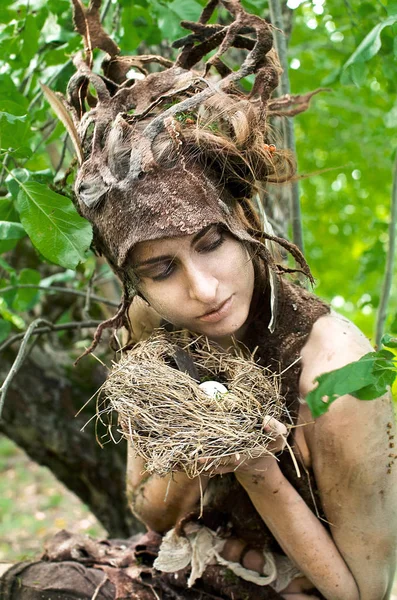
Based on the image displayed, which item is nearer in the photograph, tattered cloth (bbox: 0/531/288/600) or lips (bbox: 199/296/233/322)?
lips (bbox: 199/296/233/322)

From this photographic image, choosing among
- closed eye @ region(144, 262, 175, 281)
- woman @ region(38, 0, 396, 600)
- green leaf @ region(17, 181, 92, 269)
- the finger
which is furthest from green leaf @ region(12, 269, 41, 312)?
the finger

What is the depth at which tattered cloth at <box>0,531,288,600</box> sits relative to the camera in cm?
221

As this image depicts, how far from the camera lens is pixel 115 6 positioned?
9.62ft

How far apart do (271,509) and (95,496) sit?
5.77 ft

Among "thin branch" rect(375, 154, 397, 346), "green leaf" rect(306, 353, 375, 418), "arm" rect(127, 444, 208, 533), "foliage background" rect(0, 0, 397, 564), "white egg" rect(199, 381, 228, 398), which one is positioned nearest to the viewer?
"green leaf" rect(306, 353, 375, 418)

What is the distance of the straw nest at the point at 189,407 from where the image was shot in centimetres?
156

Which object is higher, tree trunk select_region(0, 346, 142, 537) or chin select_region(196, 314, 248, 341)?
chin select_region(196, 314, 248, 341)

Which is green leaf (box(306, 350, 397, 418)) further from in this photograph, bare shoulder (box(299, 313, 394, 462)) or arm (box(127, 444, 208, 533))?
arm (box(127, 444, 208, 533))

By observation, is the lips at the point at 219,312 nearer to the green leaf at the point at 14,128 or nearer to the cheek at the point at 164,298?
the cheek at the point at 164,298

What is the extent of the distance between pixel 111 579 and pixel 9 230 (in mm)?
1194

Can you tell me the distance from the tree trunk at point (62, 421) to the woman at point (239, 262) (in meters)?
1.33

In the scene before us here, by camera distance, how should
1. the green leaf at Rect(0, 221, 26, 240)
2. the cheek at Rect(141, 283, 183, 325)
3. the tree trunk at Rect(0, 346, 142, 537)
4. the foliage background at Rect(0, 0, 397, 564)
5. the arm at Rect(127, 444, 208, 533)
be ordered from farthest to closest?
the tree trunk at Rect(0, 346, 142, 537) → the arm at Rect(127, 444, 208, 533) → the green leaf at Rect(0, 221, 26, 240) → the foliage background at Rect(0, 0, 397, 564) → the cheek at Rect(141, 283, 183, 325)

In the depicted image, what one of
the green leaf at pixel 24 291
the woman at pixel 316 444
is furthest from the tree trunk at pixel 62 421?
the woman at pixel 316 444

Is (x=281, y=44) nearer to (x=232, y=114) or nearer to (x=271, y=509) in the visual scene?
(x=232, y=114)
